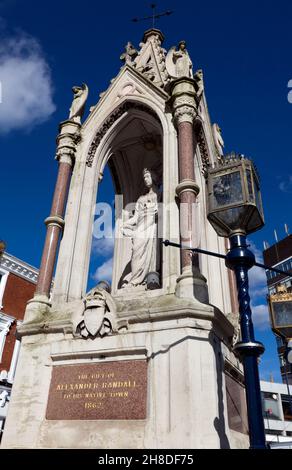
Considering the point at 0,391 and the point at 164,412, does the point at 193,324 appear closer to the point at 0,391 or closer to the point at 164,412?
the point at 164,412

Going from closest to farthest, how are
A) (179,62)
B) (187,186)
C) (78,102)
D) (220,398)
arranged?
1. (220,398)
2. (187,186)
3. (179,62)
4. (78,102)

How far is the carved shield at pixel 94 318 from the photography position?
20.9 ft

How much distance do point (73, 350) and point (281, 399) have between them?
56.5 meters

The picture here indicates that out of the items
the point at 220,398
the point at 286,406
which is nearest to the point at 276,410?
the point at 286,406

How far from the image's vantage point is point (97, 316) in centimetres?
646

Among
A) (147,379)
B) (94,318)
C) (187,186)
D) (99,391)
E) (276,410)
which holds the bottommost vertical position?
(99,391)

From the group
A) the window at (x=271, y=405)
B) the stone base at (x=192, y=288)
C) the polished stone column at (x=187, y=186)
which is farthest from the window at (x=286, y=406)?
the stone base at (x=192, y=288)

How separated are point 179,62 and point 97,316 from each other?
21.7ft

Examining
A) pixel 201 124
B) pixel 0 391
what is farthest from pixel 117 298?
pixel 0 391

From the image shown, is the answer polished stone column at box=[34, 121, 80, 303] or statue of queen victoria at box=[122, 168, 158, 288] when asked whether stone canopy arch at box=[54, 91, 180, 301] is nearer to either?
polished stone column at box=[34, 121, 80, 303]

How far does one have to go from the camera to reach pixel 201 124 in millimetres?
10016

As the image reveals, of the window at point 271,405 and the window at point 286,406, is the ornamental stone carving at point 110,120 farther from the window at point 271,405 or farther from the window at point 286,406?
the window at point 286,406

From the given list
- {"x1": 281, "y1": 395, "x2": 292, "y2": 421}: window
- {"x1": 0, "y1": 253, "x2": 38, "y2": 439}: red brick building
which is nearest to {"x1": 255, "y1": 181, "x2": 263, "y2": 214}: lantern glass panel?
{"x1": 0, "y1": 253, "x2": 38, "y2": 439}: red brick building

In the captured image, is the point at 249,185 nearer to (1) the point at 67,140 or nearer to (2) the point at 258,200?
(2) the point at 258,200
